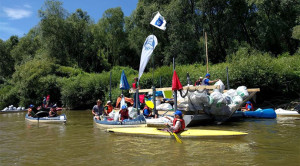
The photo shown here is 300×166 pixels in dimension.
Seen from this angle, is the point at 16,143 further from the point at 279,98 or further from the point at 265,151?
the point at 279,98

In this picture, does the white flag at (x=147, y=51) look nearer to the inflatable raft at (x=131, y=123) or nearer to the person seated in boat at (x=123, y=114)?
the person seated in boat at (x=123, y=114)

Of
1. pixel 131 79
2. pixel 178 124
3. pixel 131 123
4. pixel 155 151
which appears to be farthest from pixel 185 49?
pixel 155 151

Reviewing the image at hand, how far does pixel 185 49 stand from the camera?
33.0 metres

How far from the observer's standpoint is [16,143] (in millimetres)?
10008

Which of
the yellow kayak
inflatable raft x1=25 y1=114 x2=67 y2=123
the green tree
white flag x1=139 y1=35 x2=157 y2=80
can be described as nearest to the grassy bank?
white flag x1=139 y1=35 x2=157 y2=80

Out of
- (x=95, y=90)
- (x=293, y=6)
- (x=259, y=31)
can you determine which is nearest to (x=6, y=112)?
(x=95, y=90)

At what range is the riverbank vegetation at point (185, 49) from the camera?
867 inches

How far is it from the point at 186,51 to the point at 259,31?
29.6 feet

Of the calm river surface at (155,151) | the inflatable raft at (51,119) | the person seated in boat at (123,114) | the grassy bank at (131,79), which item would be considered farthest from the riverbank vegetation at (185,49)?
the calm river surface at (155,151)

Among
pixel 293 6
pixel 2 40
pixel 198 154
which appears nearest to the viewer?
pixel 198 154

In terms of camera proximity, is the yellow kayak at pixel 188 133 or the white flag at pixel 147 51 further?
the white flag at pixel 147 51

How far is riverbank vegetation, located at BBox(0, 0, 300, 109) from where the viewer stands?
22016mm

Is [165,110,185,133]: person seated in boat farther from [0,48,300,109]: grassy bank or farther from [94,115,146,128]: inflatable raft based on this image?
[0,48,300,109]: grassy bank

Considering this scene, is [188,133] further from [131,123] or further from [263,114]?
[263,114]
